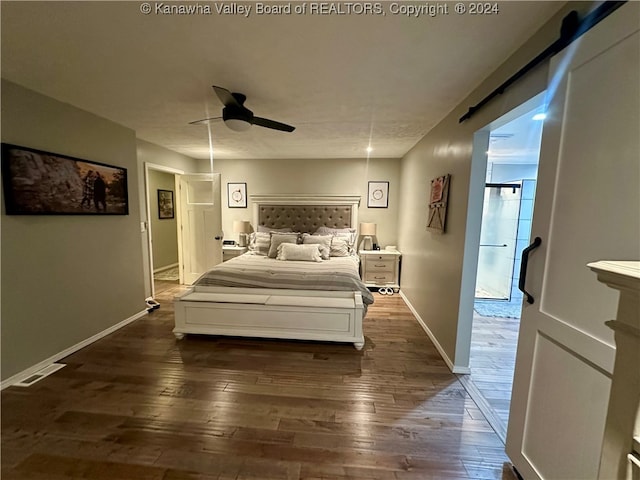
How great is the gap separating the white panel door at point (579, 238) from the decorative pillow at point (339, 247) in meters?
3.09

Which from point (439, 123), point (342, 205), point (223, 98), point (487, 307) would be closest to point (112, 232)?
point (223, 98)

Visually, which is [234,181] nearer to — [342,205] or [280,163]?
[280,163]

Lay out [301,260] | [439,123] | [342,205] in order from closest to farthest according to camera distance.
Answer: [439,123] → [301,260] → [342,205]

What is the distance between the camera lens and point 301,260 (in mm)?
3861

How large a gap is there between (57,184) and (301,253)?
271 cm

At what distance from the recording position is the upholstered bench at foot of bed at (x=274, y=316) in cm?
272

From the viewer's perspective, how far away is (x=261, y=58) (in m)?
1.73

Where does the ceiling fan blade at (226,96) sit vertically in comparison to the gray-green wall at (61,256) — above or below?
above

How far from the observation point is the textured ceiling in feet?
4.50

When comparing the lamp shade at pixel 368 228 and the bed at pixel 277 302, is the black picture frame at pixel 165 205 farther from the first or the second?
the lamp shade at pixel 368 228

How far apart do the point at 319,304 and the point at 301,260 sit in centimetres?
122

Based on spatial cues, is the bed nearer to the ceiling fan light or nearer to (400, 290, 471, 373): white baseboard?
(400, 290, 471, 373): white baseboard

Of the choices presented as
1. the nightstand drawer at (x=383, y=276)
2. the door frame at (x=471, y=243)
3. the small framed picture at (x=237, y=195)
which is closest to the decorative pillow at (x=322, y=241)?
the nightstand drawer at (x=383, y=276)

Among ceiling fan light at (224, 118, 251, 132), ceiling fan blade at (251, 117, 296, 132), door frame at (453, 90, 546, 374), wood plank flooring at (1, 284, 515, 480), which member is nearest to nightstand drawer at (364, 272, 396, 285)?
wood plank flooring at (1, 284, 515, 480)
